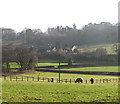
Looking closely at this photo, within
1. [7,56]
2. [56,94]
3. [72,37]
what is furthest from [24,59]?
[72,37]

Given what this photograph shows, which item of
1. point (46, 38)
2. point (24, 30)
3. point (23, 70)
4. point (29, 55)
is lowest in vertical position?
point (23, 70)

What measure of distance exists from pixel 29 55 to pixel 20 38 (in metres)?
81.4

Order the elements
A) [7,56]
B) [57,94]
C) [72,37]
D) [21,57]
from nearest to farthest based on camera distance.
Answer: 1. [57,94]
2. [7,56]
3. [21,57]
4. [72,37]

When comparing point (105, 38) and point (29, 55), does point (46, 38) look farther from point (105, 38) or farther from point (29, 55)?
point (29, 55)

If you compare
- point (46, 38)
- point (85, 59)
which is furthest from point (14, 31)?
point (85, 59)

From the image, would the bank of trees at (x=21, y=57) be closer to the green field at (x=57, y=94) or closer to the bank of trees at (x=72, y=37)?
the green field at (x=57, y=94)

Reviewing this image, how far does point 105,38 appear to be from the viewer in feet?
411

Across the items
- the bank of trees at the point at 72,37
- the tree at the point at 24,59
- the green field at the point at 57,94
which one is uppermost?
the bank of trees at the point at 72,37

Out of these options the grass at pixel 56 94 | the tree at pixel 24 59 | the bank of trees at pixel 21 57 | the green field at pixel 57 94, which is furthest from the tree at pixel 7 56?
the grass at pixel 56 94

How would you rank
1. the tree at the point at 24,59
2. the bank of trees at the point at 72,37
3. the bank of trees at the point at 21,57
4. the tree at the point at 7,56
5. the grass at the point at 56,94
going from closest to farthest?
the grass at the point at 56,94 → the tree at the point at 7,56 → the bank of trees at the point at 21,57 → the tree at the point at 24,59 → the bank of trees at the point at 72,37

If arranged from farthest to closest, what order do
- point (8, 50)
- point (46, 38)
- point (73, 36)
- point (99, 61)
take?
point (73, 36)
point (46, 38)
point (99, 61)
point (8, 50)

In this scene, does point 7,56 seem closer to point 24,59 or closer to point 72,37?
point 24,59

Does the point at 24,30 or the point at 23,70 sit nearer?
the point at 23,70

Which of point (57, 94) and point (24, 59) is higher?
point (24, 59)
